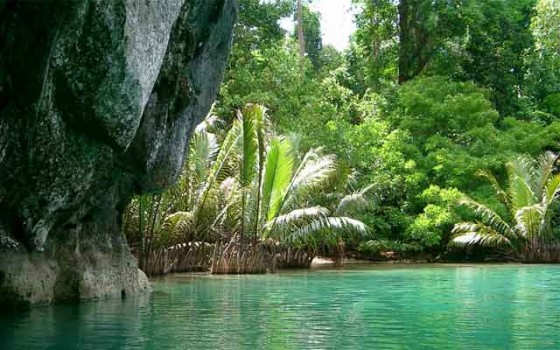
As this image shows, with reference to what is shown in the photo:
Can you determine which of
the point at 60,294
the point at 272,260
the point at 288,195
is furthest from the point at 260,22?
the point at 60,294

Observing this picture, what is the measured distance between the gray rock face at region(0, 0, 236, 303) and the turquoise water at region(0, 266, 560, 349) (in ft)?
2.57

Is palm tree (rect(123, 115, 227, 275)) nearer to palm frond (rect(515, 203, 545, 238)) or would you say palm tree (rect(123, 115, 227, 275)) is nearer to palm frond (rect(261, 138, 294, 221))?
palm frond (rect(261, 138, 294, 221))

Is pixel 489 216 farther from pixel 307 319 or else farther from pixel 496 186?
pixel 307 319

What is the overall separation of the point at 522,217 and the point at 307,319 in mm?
16229

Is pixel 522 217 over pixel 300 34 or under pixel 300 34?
under

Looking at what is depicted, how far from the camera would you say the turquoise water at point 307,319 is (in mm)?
6840

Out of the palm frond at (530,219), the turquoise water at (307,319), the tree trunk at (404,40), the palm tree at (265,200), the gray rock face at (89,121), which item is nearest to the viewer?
the turquoise water at (307,319)

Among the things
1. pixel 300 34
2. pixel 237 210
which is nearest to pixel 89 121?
pixel 237 210

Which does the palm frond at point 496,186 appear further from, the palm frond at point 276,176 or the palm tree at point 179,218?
the palm tree at point 179,218

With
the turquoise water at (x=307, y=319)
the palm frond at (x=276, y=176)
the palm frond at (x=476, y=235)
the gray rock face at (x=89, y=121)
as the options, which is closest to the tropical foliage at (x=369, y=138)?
the palm frond at (x=276, y=176)

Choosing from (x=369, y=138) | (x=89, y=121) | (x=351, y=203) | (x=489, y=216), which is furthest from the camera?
(x=369, y=138)

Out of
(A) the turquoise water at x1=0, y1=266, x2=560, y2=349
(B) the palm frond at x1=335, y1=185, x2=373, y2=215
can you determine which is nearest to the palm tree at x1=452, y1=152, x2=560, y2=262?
(B) the palm frond at x1=335, y1=185, x2=373, y2=215

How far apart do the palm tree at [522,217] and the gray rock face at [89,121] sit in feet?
43.2

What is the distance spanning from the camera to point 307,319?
8602 millimetres
